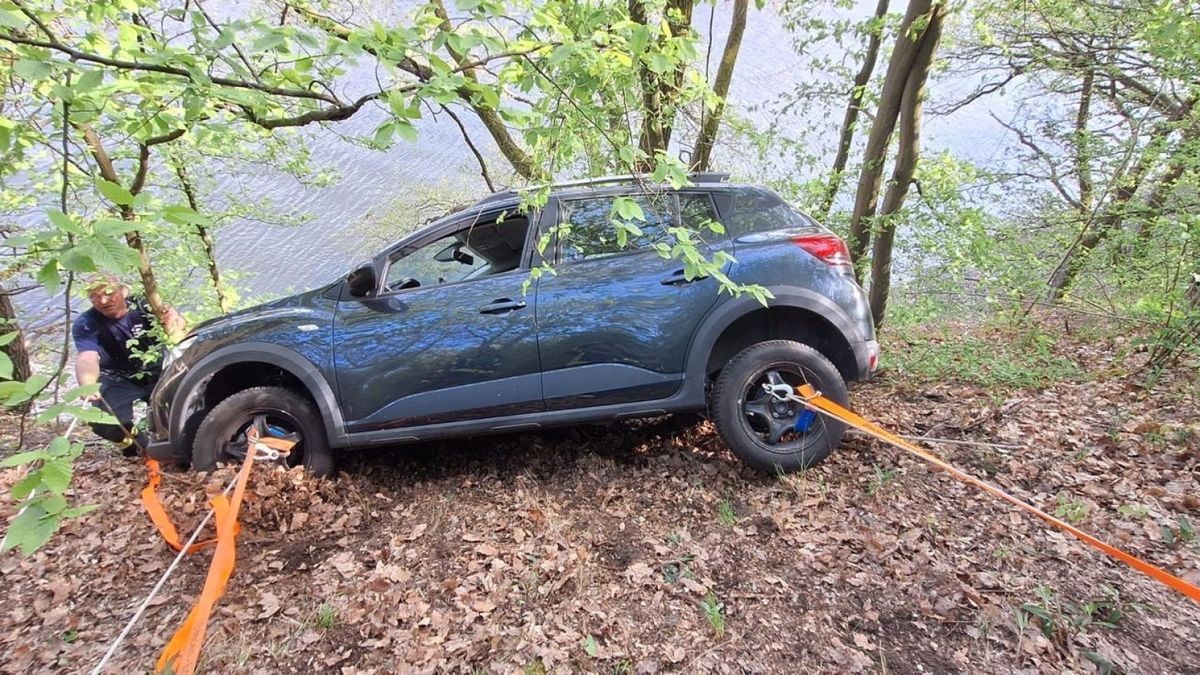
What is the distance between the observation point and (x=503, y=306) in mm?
3430

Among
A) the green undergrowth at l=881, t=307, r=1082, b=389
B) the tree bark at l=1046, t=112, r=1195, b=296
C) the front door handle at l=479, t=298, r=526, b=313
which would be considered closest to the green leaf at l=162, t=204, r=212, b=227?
the front door handle at l=479, t=298, r=526, b=313

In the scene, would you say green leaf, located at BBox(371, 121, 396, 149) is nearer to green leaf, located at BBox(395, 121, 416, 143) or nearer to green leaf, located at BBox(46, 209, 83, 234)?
green leaf, located at BBox(395, 121, 416, 143)

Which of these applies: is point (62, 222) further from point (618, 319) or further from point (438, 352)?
point (618, 319)

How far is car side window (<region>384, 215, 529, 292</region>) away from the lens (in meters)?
3.56

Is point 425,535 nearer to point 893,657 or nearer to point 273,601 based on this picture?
point 273,601

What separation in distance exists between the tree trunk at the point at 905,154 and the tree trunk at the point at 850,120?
1430 millimetres

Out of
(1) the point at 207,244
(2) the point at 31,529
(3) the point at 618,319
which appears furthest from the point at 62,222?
(1) the point at 207,244

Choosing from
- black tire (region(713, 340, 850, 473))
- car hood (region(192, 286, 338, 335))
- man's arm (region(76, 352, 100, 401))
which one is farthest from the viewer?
man's arm (region(76, 352, 100, 401))

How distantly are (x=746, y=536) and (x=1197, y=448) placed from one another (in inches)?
109

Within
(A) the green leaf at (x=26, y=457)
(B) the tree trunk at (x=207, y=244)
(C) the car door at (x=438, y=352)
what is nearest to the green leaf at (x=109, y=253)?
(A) the green leaf at (x=26, y=457)

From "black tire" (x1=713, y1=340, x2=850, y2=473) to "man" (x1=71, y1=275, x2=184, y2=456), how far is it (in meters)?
4.16

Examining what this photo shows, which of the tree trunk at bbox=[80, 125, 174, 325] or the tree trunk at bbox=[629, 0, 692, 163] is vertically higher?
the tree trunk at bbox=[629, 0, 692, 163]

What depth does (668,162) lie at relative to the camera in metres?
2.22

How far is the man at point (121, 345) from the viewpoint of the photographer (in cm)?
421
